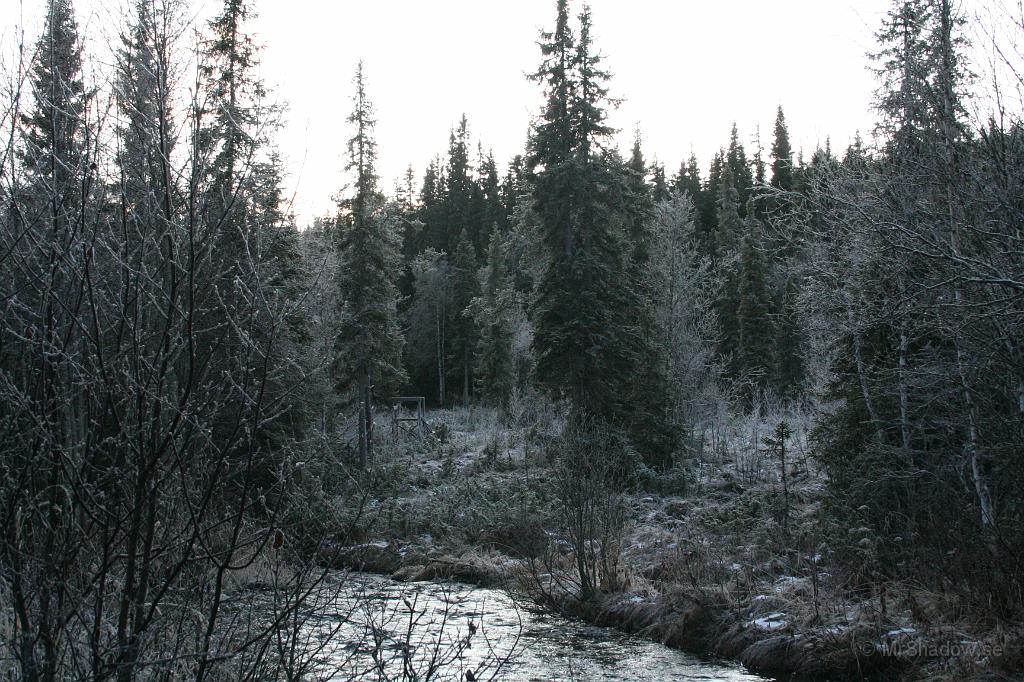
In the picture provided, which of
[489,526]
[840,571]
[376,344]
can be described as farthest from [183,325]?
[376,344]

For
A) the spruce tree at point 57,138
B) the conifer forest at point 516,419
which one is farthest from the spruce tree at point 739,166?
the spruce tree at point 57,138

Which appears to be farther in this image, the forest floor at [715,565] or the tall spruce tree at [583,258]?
the tall spruce tree at [583,258]

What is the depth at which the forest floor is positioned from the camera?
827cm

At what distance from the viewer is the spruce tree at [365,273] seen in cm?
2534

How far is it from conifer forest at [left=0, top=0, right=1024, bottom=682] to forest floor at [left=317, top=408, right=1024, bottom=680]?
0.07 meters

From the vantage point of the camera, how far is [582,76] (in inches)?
864

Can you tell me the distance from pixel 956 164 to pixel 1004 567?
4.05 meters

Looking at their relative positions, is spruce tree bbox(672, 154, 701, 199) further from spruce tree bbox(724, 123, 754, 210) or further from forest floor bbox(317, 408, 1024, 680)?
forest floor bbox(317, 408, 1024, 680)

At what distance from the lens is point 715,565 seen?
38.5 ft

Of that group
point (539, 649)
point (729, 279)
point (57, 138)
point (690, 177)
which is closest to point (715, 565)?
point (539, 649)

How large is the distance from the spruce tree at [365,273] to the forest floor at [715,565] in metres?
4.12

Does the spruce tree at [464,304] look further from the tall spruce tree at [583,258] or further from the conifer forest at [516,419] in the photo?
the tall spruce tree at [583,258]

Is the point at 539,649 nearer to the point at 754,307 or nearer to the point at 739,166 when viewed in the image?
the point at 754,307

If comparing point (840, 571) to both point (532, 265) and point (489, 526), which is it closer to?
point (489, 526)
